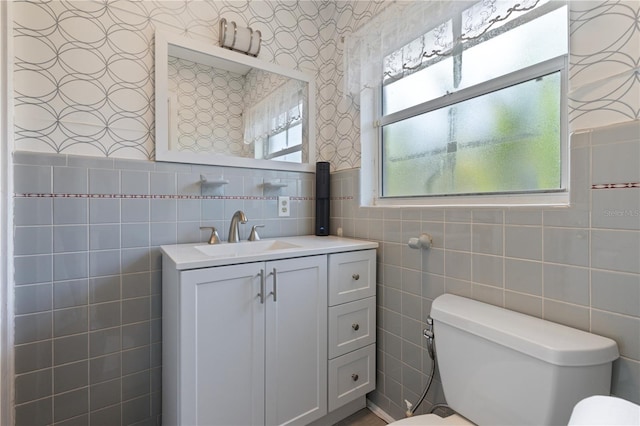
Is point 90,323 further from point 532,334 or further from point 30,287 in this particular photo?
point 532,334

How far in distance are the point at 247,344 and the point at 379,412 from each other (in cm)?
90

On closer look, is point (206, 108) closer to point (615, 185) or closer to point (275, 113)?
point (275, 113)

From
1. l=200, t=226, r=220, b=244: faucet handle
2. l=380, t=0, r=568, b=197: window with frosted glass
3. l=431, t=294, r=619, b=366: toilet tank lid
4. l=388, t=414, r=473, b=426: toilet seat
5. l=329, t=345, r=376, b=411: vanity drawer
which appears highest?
l=380, t=0, r=568, b=197: window with frosted glass

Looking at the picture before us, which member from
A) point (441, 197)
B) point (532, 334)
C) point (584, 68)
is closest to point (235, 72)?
point (441, 197)

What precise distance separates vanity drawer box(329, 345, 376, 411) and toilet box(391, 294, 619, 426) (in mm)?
513

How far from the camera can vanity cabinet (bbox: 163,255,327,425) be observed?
1.03 m

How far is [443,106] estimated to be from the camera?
1.38 meters

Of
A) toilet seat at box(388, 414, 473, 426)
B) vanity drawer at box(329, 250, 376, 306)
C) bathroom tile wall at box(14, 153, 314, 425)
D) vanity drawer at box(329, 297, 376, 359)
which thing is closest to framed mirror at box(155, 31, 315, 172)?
bathroom tile wall at box(14, 153, 314, 425)

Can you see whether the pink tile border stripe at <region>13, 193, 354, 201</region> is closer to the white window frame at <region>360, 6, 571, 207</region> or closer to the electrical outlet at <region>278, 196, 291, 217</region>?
the electrical outlet at <region>278, 196, 291, 217</region>

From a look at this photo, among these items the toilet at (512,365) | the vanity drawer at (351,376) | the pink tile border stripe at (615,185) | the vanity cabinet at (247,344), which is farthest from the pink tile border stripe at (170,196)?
the pink tile border stripe at (615,185)

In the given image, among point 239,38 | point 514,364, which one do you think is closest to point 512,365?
point 514,364

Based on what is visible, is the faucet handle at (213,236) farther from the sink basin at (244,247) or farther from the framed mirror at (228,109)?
the framed mirror at (228,109)

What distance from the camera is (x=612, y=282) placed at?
0.81 metres

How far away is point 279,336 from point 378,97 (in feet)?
4.66
